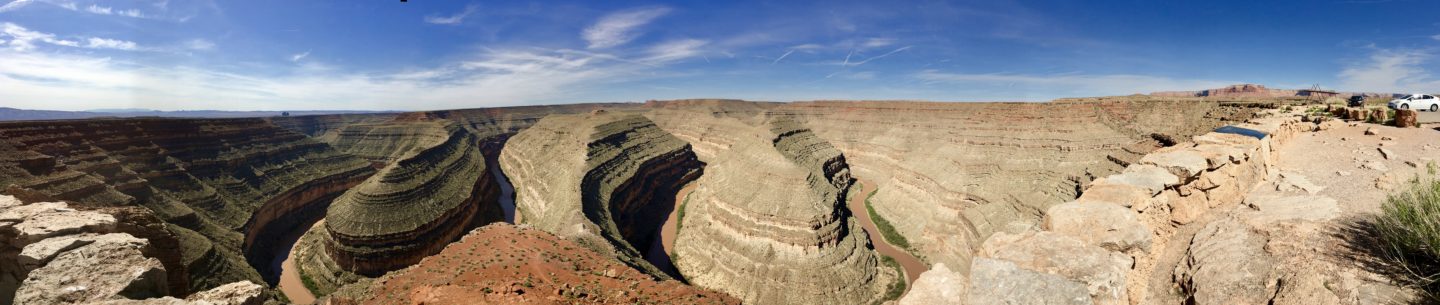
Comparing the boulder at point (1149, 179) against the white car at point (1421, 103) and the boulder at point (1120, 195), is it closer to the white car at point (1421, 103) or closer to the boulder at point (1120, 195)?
the boulder at point (1120, 195)

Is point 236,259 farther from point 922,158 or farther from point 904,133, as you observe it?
point 904,133

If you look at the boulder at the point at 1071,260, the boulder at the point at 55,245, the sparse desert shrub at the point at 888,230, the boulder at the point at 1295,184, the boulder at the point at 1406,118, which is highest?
the boulder at the point at 1406,118

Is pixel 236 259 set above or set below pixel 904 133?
below

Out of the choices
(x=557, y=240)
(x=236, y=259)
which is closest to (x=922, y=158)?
(x=557, y=240)

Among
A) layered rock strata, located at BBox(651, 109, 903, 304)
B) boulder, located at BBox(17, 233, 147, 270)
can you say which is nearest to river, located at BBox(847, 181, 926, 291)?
layered rock strata, located at BBox(651, 109, 903, 304)

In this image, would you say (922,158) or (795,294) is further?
(922,158)

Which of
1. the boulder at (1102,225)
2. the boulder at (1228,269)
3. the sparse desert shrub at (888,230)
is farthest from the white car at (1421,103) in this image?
the boulder at (1102,225)

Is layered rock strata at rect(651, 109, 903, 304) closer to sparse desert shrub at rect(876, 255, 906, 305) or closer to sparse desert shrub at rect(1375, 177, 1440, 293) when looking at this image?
sparse desert shrub at rect(876, 255, 906, 305)
